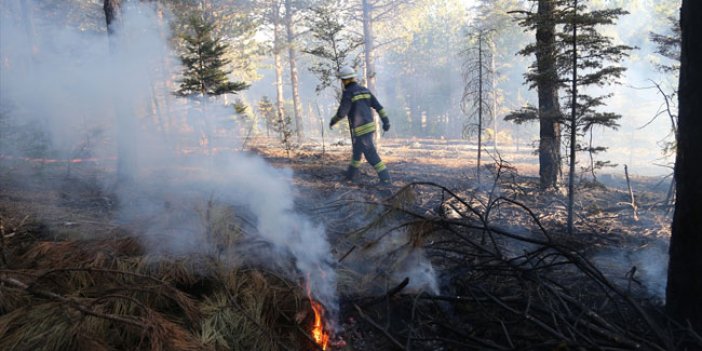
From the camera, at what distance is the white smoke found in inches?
186

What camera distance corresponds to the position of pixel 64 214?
5.70m

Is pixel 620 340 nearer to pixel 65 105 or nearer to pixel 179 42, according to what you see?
pixel 65 105

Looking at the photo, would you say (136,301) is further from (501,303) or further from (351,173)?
(351,173)

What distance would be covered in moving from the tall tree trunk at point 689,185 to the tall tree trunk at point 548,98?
3605 mm

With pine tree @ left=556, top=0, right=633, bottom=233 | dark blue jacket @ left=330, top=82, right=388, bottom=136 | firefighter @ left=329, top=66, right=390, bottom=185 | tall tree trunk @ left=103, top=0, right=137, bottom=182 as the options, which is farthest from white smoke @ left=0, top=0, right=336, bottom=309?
pine tree @ left=556, top=0, right=633, bottom=233

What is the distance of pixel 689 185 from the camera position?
3016 millimetres

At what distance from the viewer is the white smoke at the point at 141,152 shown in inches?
186

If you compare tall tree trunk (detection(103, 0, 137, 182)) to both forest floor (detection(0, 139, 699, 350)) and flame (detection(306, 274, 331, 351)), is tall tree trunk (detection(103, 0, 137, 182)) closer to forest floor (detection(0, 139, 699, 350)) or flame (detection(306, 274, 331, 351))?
forest floor (detection(0, 139, 699, 350))

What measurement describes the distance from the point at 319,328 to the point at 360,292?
2.08 feet

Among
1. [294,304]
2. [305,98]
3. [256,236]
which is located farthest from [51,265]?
[305,98]

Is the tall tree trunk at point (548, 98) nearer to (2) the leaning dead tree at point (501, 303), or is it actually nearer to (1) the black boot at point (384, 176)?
(2) the leaning dead tree at point (501, 303)

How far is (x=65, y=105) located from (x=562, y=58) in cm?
1199

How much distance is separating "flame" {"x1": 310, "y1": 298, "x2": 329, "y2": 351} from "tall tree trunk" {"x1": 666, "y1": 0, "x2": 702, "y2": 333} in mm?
2769

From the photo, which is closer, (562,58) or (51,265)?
(51,265)
